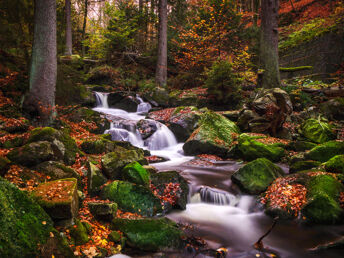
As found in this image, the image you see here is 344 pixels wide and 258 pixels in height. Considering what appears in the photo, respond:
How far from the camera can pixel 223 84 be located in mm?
12734

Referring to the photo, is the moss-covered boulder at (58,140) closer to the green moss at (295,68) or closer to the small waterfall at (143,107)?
the small waterfall at (143,107)

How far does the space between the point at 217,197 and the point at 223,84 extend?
313 inches

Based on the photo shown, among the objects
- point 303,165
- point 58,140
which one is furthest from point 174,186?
point 303,165

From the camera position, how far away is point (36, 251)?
8.82ft

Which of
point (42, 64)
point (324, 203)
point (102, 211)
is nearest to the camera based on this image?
point (102, 211)

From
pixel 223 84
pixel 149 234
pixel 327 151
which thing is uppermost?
pixel 223 84

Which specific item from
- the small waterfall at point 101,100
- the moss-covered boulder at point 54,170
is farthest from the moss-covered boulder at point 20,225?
the small waterfall at point 101,100

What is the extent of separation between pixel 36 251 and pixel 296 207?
489 centimetres

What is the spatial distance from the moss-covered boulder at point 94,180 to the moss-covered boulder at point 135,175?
0.51 m

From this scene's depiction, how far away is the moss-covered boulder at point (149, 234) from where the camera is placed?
3.89 m

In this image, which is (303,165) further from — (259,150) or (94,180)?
(94,180)

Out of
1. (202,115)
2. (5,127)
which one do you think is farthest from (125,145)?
(202,115)

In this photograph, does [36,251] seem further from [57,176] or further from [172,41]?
[172,41]

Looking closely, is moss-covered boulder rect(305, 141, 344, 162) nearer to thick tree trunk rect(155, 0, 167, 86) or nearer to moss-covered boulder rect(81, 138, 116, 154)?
moss-covered boulder rect(81, 138, 116, 154)
